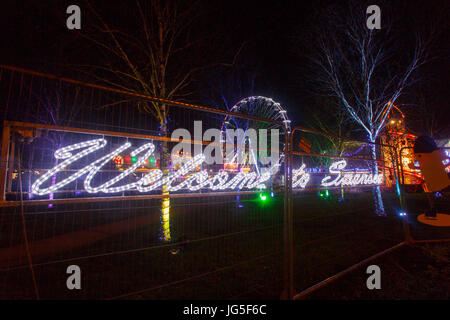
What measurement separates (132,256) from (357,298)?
13.8 ft

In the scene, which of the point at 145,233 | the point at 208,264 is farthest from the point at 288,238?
the point at 145,233

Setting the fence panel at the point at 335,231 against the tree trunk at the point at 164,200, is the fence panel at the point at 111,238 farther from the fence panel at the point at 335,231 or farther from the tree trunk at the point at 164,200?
the fence panel at the point at 335,231

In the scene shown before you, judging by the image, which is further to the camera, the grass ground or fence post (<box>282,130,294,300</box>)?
the grass ground

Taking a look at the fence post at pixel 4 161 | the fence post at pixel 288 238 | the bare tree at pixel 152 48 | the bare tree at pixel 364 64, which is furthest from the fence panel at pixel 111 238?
the bare tree at pixel 364 64

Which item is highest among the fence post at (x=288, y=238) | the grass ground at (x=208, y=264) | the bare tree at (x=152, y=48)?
the bare tree at (x=152, y=48)

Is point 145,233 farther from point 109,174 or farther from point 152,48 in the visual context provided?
point 152,48

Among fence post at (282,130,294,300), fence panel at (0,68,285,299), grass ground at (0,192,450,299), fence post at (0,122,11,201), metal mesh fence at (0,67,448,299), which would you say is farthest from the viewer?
grass ground at (0,192,450,299)

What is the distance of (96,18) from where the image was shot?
209 inches

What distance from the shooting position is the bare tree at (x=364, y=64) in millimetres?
8906

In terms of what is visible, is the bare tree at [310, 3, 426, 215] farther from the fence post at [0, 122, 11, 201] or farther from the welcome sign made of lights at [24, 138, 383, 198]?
the fence post at [0, 122, 11, 201]

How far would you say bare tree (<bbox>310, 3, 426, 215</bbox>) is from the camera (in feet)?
29.2

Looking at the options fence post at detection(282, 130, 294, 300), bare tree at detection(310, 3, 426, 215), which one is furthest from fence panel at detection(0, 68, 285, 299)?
bare tree at detection(310, 3, 426, 215)
